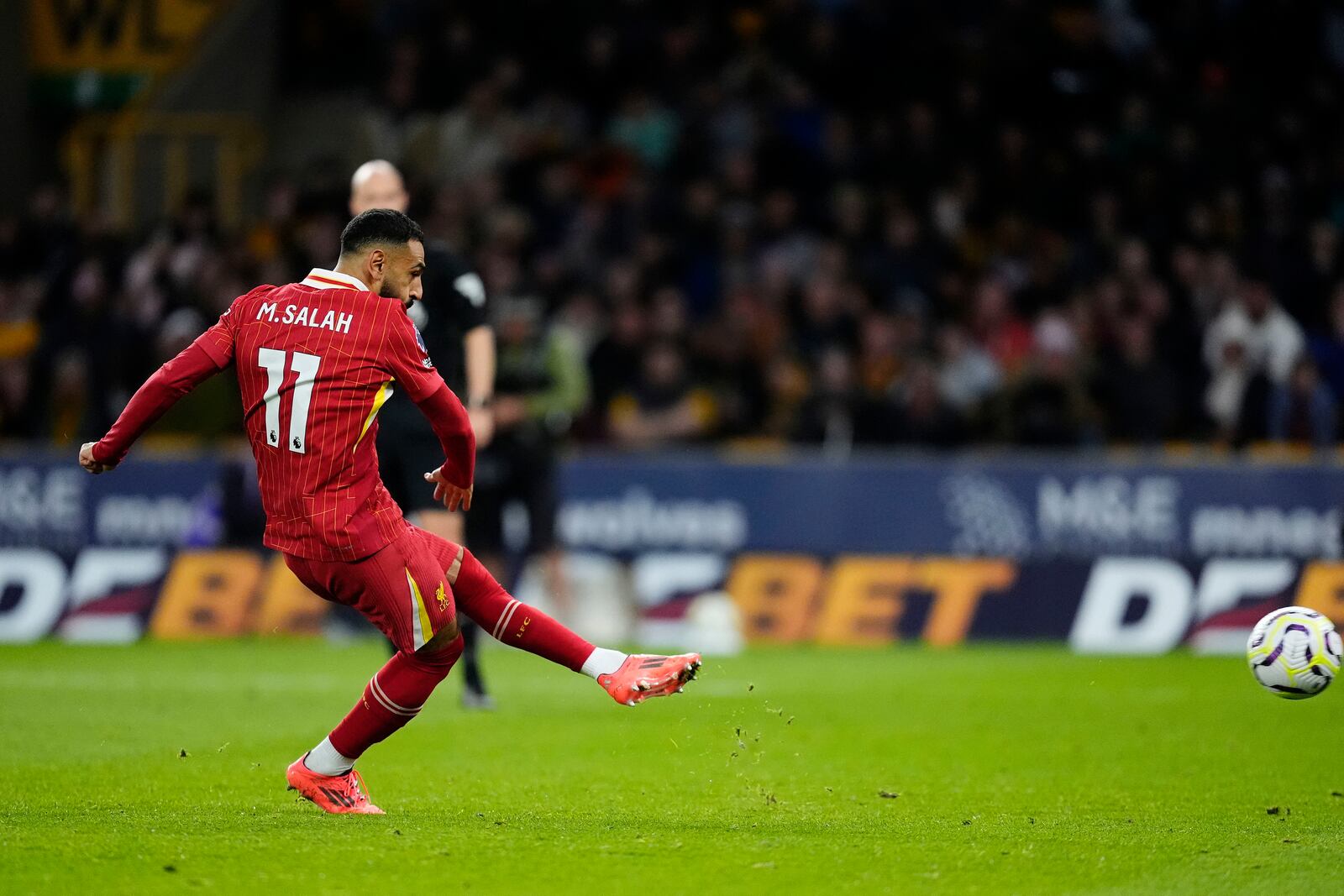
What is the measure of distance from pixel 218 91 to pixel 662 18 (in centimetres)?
492

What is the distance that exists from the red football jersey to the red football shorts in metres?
0.05

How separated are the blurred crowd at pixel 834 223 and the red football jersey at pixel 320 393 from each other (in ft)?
27.6

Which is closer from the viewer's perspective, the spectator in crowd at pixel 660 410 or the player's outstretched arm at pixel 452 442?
the player's outstretched arm at pixel 452 442

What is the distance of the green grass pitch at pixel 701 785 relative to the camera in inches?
215

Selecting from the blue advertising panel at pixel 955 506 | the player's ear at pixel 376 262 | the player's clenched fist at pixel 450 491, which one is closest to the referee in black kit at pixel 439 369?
the player's clenched fist at pixel 450 491

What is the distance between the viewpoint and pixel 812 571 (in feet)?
46.9

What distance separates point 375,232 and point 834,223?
12.8 meters

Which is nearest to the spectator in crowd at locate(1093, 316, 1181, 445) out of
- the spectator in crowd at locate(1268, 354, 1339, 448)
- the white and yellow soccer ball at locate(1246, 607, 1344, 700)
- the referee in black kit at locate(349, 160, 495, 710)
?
the spectator in crowd at locate(1268, 354, 1339, 448)

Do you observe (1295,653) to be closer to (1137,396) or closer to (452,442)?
(452,442)

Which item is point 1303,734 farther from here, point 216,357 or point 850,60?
point 850,60

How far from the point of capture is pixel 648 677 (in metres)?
6.33

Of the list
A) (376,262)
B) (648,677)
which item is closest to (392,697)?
(648,677)

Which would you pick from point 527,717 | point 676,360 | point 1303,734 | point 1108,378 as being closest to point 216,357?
point 527,717

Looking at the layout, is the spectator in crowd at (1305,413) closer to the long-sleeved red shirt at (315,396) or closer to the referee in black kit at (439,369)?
the referee in black kit at (439,369)
